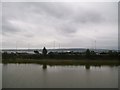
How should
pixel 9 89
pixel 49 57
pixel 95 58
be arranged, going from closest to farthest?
1. pixel 9 89
2. pixel 95 58
3. pixel 49 57

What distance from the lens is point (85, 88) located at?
2943 mm

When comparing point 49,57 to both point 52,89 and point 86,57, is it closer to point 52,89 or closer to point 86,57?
point 86,57

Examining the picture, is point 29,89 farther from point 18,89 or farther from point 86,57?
point 86,57

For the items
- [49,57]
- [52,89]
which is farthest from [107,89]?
[49,57]

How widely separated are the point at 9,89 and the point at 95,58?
7.32 m

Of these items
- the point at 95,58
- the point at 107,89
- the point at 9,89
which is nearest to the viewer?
the point at 9,89

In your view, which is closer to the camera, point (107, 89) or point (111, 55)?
point (107, 89)

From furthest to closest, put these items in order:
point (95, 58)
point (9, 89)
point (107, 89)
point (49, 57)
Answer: point (49, 57) < point (95, 58) < point (107, 89) < point (9, 89)

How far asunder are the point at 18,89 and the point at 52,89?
573mm

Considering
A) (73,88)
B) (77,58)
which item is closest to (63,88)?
(73,88)

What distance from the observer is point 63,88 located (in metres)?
2.90

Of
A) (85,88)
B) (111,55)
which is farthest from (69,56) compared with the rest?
(85,88)

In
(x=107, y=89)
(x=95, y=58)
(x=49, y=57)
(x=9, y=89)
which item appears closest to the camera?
(x=9, y=89)

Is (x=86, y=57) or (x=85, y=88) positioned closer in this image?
(x=85, y=88)
